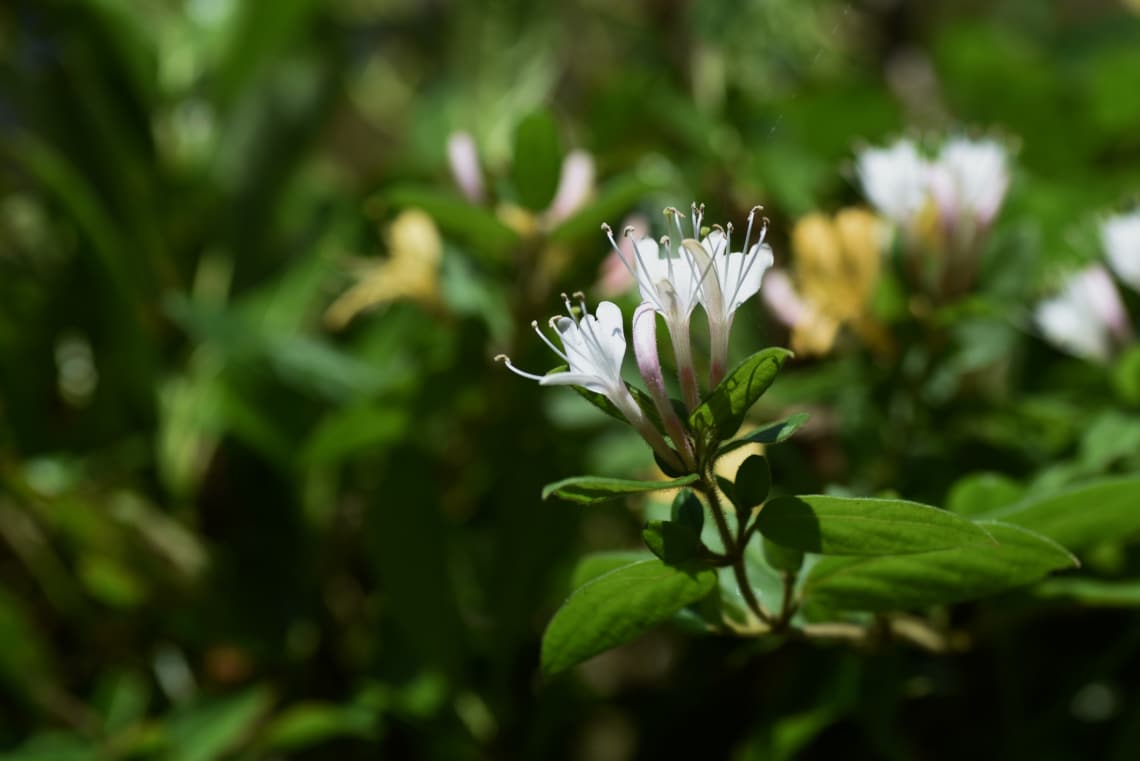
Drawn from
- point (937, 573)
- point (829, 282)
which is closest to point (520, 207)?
point (829, 282)

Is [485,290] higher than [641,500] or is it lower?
higher

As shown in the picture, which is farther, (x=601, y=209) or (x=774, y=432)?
(x=601, y=209)

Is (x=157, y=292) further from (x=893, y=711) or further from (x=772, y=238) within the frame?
(x=893, y=711)

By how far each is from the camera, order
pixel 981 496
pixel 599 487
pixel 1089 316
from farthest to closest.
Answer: pixel 1089 316
pixel 981 496
pixel 599 487

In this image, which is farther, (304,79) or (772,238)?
(304,79)

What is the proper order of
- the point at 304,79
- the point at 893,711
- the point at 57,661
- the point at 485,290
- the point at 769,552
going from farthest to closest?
the point at 304,79 → the point at 57,661 → the point at 485,290 → the point at 893,711 → the point at 769,552

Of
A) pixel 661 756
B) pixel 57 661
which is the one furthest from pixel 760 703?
pixel 57 661

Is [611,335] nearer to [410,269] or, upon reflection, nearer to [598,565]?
[598,565]
